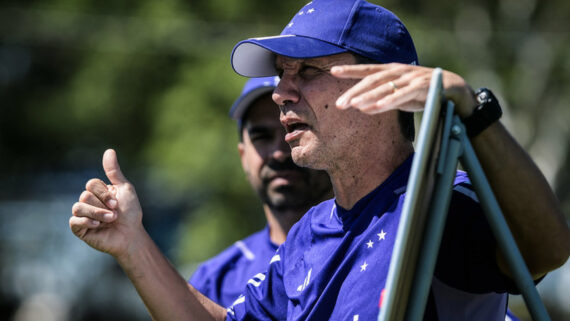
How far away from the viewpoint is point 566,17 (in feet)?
42.2

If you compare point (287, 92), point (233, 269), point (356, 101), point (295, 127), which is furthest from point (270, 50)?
point (233, 269)

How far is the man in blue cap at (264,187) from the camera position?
3.86m

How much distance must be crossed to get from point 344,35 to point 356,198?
50cm

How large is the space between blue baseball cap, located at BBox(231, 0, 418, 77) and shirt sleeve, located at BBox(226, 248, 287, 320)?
737mm

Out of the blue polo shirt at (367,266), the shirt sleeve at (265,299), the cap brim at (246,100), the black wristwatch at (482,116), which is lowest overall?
the shirt sleeve at (265,299)

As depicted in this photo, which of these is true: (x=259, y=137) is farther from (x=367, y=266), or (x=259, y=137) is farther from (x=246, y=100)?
(x=367, y=266)

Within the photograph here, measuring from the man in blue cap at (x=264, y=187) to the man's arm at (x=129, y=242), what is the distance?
135 centimetres

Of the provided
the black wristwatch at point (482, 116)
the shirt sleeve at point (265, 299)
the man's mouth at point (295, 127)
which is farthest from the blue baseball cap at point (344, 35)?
the shirt sleeve at point (265, 299)

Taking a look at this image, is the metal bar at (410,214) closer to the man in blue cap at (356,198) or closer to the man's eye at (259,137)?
the man in blue cap at (356,198)

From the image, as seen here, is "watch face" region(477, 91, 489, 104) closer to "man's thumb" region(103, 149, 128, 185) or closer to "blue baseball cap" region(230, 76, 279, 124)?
"man's thumb" region(103, 149, 128, 185)

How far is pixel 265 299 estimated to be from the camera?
99.7 inches

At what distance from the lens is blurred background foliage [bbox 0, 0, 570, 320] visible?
12.1m

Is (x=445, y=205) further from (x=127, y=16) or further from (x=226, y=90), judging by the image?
(x=127, y=16)

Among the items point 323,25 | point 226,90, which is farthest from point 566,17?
point 323,25
